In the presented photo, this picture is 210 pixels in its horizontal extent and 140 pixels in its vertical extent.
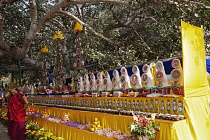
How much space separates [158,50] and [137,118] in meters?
5.00

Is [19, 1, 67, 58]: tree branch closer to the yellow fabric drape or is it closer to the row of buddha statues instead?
the row of buddha statues

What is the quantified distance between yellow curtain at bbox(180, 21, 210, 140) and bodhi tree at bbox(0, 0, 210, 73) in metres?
1.99

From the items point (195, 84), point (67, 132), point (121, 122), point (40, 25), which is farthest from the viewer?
point (40, 25)

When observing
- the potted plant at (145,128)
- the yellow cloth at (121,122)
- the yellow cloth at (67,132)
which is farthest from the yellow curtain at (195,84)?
the yellow cloth at (67,132)

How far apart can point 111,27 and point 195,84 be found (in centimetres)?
831

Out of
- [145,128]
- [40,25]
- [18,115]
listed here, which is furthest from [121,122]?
[40,25]

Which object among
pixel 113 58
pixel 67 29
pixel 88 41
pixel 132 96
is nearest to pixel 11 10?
pixel 67 29

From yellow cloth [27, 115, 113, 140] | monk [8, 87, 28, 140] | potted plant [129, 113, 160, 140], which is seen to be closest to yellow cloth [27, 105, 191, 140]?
potted plant [129, 113, 160, 140]

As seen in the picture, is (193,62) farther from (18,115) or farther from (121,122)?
(18,115)

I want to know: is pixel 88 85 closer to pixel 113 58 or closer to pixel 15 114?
pixel 15 114

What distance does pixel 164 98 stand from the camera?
3.54 metres

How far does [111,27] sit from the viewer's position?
11469 millimetres

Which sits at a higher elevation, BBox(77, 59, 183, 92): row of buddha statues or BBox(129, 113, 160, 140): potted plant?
BBox(77, 59, 183, 92): row of buddha statues

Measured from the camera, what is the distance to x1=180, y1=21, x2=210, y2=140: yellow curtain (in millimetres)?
3416
